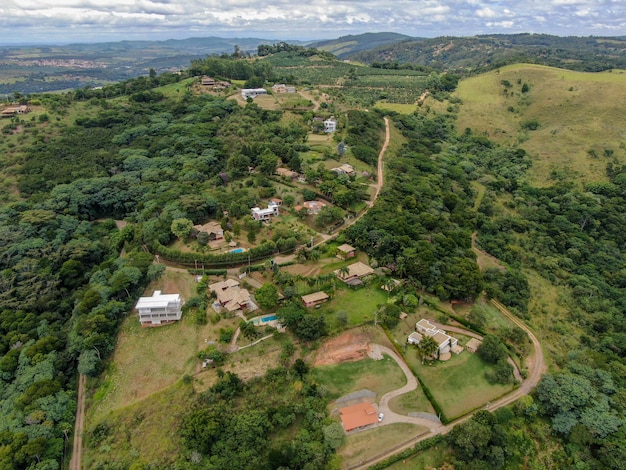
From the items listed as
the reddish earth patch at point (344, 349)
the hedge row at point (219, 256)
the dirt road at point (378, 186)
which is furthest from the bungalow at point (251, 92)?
the reddish earth patch at point (344, 349)

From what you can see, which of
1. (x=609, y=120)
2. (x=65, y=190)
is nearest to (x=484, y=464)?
(x=65, y=190)

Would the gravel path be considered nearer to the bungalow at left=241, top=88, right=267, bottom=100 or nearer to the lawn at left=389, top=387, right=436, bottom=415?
the lawn at left=389, top=387, right=436, bottom=415

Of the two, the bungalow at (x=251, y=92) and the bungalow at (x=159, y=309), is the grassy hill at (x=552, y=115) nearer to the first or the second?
Answer: the bungalow at (x=251, y=92)

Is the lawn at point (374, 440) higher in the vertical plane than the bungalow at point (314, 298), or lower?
lower

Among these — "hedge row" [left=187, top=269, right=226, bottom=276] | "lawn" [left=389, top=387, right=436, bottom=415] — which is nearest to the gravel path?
"lawn" [left=389, top=387, right=436, bottom=415]

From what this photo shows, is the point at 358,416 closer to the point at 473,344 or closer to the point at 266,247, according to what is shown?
the point at 473,344

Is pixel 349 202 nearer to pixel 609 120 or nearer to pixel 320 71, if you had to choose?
pixel 609 120

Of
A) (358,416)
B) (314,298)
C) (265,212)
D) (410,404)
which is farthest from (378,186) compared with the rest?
(358,416)

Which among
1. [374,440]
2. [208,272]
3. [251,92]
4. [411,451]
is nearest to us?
[411,451]
